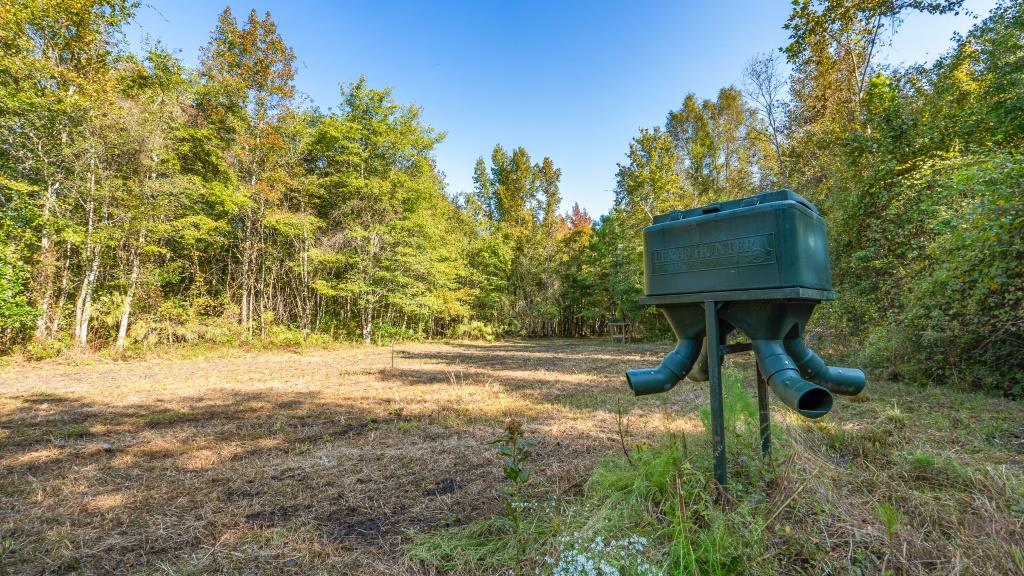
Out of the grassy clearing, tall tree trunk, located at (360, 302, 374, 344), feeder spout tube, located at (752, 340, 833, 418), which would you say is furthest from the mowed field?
tall tree trunk, located at (360, 302, 374, 344)

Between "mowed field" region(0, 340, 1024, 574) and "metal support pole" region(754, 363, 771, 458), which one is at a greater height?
"metal support pole" region(754, 363, 771, 458)

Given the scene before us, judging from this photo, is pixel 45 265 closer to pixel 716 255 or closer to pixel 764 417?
pixel 716 255

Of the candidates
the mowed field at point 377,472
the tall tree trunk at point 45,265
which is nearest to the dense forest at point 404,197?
the tall tree trunk at point 45,265

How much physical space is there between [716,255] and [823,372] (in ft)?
2.25

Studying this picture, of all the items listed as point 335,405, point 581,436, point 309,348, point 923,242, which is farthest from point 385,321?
point 923,242

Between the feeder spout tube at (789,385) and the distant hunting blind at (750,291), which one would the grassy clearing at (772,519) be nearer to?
the distant hunting blind at (750,291)

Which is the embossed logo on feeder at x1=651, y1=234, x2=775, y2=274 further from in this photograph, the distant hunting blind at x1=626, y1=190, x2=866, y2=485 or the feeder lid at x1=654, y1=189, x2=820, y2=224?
the feeder lid at x1=654, y1=189, x2=820, y2=224

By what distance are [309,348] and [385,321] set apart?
4.82 metres

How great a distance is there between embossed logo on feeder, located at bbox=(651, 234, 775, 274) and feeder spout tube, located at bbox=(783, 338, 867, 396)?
1.41 feet

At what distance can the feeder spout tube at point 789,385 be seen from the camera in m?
1.32

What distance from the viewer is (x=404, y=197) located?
51.8 ft

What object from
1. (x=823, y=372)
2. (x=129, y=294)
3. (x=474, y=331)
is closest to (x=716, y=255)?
(x=823, y=372)

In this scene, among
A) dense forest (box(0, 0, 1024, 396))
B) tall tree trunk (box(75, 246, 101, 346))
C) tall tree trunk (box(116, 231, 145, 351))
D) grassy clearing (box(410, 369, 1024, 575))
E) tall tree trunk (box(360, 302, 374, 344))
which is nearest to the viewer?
grassy clearing (box(410, 369, 1024, 575))

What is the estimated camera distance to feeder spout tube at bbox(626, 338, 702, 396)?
5.59 ft
